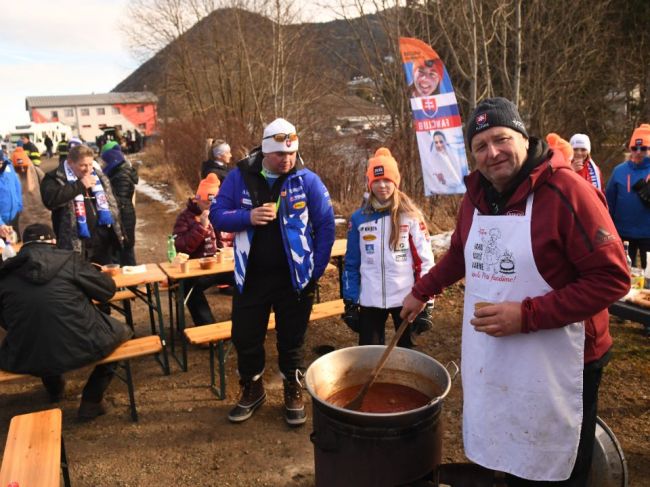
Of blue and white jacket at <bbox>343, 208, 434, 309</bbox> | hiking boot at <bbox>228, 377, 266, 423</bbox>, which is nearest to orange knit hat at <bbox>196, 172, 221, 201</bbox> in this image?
blue and white jacket at <bbox>343, 208, 434, 309</bbox>

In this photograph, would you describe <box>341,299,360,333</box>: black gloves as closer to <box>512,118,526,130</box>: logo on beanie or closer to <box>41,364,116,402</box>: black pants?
<box>41,364,116,402</box>: black pants

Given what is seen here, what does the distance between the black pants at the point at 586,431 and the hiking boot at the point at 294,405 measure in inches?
72.9

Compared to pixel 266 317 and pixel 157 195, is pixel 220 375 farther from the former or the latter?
pixel 157 195

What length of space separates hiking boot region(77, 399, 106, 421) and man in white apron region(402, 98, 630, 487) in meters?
2.96

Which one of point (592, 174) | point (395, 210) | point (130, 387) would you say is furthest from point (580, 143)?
point (130, 387)

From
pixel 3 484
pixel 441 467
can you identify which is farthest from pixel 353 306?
pixel 3 484

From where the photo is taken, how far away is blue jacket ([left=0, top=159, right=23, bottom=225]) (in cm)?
640

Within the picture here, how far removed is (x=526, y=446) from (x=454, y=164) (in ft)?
20.5

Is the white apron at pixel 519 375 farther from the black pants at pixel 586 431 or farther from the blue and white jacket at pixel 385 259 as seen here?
the blue and white jacket at pixel 385 259

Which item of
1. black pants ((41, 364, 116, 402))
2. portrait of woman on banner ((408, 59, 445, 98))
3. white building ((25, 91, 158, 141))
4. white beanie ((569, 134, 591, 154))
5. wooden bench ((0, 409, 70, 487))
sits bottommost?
black pants ((41, 364, 116, 402))

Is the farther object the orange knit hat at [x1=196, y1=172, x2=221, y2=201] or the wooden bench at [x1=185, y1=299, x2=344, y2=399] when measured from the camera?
the orange knit hat at [x1=196, y1=172, x2=221, y2=201]

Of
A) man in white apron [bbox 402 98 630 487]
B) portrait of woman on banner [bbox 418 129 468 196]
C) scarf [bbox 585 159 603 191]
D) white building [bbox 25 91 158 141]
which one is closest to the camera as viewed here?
man in white apron [bbox 402 98 630 487]

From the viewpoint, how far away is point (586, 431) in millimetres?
2068

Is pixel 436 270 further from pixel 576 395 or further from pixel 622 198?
pixel 622 198
